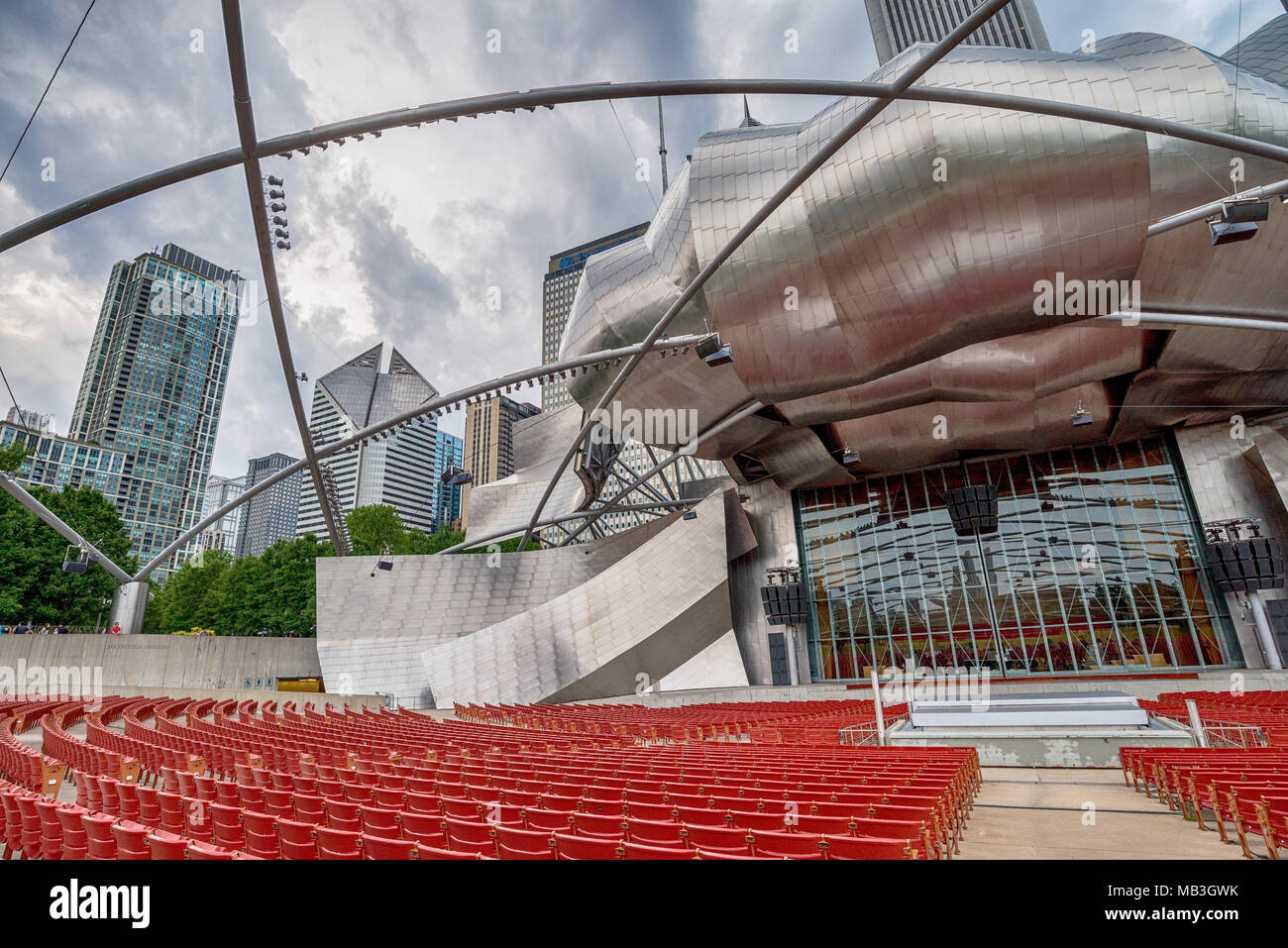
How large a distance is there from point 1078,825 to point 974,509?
70.8 feet

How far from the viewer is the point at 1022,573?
28438 millimetres

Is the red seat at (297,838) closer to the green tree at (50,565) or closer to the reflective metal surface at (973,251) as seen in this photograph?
the reflective metal surface at (973,251)

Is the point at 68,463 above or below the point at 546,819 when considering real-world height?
above

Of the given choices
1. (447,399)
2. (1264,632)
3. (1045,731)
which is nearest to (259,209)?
(447,399)

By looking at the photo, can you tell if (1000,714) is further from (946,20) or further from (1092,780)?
(946,20)

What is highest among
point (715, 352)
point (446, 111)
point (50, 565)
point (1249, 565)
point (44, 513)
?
point (446, 111)

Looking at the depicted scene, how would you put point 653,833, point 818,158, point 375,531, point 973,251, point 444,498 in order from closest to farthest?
point 653,833, point 818,158, point 973,251, point 375,531, point 444,498

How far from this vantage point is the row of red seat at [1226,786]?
4715 millimetres

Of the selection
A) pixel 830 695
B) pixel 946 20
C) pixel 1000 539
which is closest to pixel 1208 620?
pixel 1000 539

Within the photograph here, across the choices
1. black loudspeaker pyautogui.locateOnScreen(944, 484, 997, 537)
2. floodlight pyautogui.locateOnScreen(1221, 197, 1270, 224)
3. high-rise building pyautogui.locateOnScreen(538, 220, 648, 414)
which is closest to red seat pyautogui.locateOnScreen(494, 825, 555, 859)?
floodlight pyautogui.locateOnScreen(1221, 197, 1270, 224)

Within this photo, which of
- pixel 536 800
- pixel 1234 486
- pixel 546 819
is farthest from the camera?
pixel 1234 486

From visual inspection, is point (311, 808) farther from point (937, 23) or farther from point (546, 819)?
point (937, 23)

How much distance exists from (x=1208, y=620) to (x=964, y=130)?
74.6 feet
